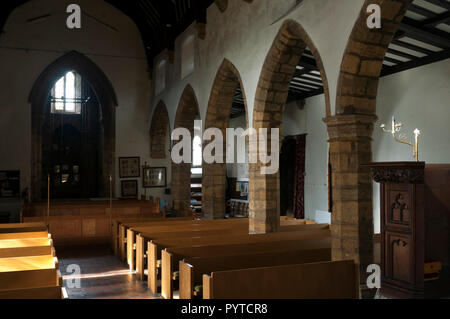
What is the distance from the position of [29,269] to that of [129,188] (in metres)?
11.1

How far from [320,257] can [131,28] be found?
40.0ft

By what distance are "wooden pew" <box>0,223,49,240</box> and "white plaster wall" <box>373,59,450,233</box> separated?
6812 mm

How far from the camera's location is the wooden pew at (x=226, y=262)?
14.3 ft

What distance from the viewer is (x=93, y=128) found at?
1942cm

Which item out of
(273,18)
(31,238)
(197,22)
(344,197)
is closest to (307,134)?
(197,22)

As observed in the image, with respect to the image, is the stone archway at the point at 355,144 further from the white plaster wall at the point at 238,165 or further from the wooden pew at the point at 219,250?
the white plaster wall at the point at 238,165

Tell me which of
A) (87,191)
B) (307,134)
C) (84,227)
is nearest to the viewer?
(84,227)

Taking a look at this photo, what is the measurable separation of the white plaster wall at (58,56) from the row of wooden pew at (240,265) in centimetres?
782

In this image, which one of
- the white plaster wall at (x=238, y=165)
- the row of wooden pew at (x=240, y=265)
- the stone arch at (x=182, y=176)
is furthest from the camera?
the white plaster wall at (x=238, y=165)

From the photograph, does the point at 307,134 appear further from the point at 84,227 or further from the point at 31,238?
the point at 31,238

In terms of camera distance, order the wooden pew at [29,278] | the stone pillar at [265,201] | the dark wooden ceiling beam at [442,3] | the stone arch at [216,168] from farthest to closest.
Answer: the stone arch at [216,168], the stone pillar at [265,201], the dark wooden ceiling beam at [442,3], the wooden pew at [29,278]

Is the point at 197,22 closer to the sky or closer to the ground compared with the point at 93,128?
closer to the sky

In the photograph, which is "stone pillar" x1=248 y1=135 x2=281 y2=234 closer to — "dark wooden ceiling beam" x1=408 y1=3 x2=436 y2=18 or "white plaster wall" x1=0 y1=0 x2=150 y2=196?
"dark wooden ceiling beam" x1=408 y1=3 x2=436 y2=18

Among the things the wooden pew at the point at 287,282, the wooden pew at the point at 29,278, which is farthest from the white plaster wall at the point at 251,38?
the wooden pew at the point at 29,278
